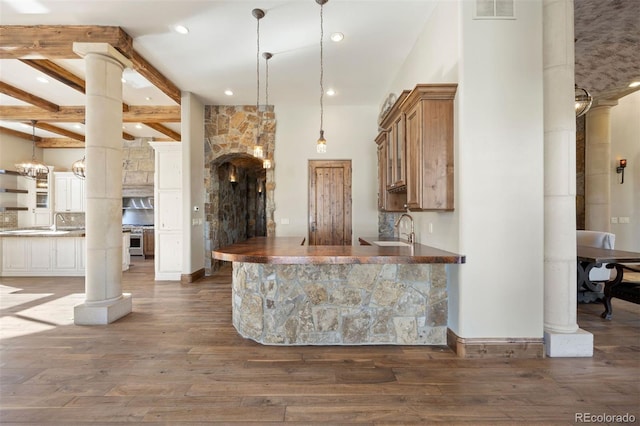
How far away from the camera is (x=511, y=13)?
2629 mm

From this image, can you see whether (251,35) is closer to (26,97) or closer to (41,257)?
(26,97)

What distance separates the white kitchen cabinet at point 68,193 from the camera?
8.61 metres

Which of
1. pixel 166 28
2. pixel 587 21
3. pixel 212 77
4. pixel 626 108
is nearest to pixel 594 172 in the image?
pixel 626 108

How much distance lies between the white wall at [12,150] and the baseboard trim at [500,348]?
11016 millimetres

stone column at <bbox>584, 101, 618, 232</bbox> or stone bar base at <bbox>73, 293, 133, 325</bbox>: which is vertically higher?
stone column at <bbox>584, 101, 618, 232</bbox>

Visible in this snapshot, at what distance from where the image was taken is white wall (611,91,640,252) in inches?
274

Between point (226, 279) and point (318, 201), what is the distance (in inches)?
94.9

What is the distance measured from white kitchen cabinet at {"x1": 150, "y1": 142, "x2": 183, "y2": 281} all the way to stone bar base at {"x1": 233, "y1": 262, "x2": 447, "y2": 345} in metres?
3.70

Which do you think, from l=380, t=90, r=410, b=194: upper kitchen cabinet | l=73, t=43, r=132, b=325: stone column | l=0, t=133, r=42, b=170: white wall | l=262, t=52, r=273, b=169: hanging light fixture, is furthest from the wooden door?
l=0, t=133, r=42, b=170: white wall

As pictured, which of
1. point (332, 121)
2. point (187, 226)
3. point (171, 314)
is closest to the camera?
point (171, 314)

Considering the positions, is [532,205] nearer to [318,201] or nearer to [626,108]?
[318,201]

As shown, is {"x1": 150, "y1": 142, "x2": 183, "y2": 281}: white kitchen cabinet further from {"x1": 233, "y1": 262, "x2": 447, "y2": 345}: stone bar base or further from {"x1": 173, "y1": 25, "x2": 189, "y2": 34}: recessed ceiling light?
{"x1": 233, "y1": 262, "x2": 447, "y2": 345}: stone bar base

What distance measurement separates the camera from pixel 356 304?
2.87 meters

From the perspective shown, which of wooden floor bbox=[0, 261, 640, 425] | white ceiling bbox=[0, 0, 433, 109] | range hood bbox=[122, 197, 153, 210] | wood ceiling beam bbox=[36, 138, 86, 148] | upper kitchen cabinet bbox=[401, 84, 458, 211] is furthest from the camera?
range hood bbox=[122, 197, 153, 210]
